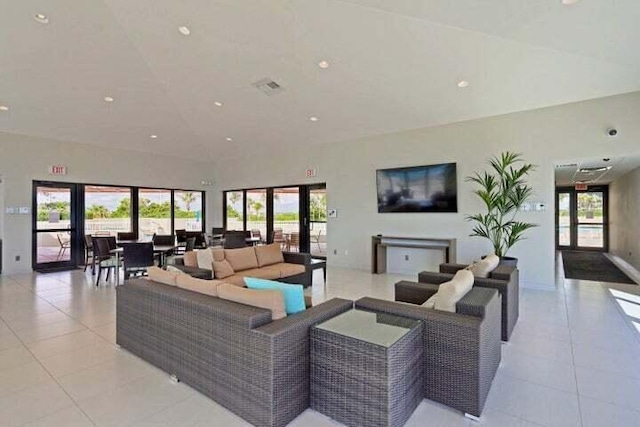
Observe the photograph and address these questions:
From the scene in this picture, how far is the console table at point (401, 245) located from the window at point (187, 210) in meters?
6.19

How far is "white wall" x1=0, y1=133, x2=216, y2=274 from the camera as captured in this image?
22.7 feet

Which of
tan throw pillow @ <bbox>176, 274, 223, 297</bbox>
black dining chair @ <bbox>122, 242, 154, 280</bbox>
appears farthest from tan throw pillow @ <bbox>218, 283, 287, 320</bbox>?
black dining chair @ <bbox>122, 242, 154, 280</bbox>

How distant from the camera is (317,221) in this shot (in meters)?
8.53

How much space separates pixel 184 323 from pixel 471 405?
2050mm

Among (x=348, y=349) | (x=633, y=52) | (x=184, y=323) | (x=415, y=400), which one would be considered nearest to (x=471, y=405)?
(x=415, y=400)

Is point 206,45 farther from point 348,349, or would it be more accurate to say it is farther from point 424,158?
point 348,349

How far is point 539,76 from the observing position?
464cm

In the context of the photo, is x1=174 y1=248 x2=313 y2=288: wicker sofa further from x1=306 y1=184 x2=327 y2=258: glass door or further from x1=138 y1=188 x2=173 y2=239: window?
x1=138 y1=188 x2=173 y2=239: window

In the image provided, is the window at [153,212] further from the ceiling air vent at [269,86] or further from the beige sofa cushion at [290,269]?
the beige sofa cushion at [290,269]

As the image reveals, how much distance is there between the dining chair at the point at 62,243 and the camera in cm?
765

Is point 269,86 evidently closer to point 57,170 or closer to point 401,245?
point 401,245

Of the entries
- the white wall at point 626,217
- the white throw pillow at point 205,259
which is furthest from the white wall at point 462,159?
the white throw pillow at point 205,259

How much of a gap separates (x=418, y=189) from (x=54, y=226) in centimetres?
831

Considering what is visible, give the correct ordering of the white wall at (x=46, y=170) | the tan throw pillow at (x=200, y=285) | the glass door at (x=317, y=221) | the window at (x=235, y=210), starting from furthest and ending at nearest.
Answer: the window at (x=235, y=210), the glass door at (x=317, y=221), the white wall at (x=46, y=170), the tan throw pillow at (x=200, y=285)
